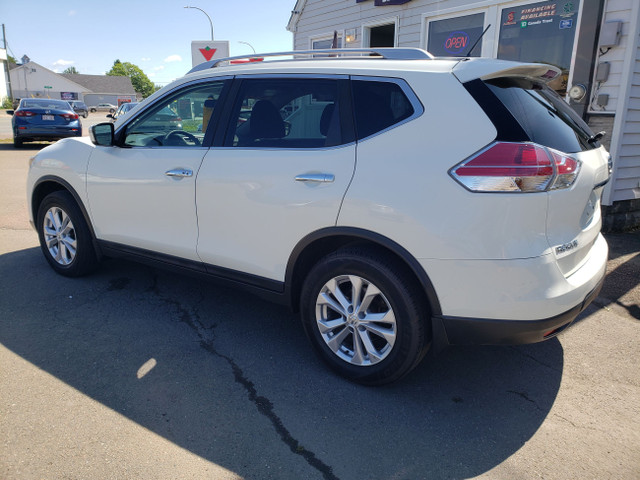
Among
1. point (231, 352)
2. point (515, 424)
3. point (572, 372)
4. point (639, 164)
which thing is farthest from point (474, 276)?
point (639, 164)

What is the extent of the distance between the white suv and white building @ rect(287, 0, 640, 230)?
3506mm

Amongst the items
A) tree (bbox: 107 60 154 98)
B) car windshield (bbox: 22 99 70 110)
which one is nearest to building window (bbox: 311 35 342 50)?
car windshield (bbox: 22 99 70 110)

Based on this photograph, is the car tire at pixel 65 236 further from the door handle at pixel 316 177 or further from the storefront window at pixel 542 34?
the storefront window at pixel 542 34

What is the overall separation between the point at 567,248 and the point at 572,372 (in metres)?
1.11

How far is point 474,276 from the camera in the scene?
244cm

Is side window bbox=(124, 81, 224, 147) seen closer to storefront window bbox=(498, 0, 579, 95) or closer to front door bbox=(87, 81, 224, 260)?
front door bbox=(87, 81, 224, 260)

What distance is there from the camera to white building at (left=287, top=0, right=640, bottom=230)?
585 centimetres

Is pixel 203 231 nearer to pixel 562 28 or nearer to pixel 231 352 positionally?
pixel 231 352

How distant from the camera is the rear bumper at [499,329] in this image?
246 centimetres

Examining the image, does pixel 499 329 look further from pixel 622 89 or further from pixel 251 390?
pixel 622 89

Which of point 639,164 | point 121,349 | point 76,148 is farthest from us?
point 639,164

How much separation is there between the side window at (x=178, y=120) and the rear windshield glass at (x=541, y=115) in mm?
1929

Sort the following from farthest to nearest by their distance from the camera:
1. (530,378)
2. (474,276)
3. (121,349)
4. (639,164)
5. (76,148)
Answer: (639,164)
(76,148)
(121,349)
(530,378)
(474,276)

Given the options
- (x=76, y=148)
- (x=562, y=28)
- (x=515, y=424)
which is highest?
(x=562, y=28)
